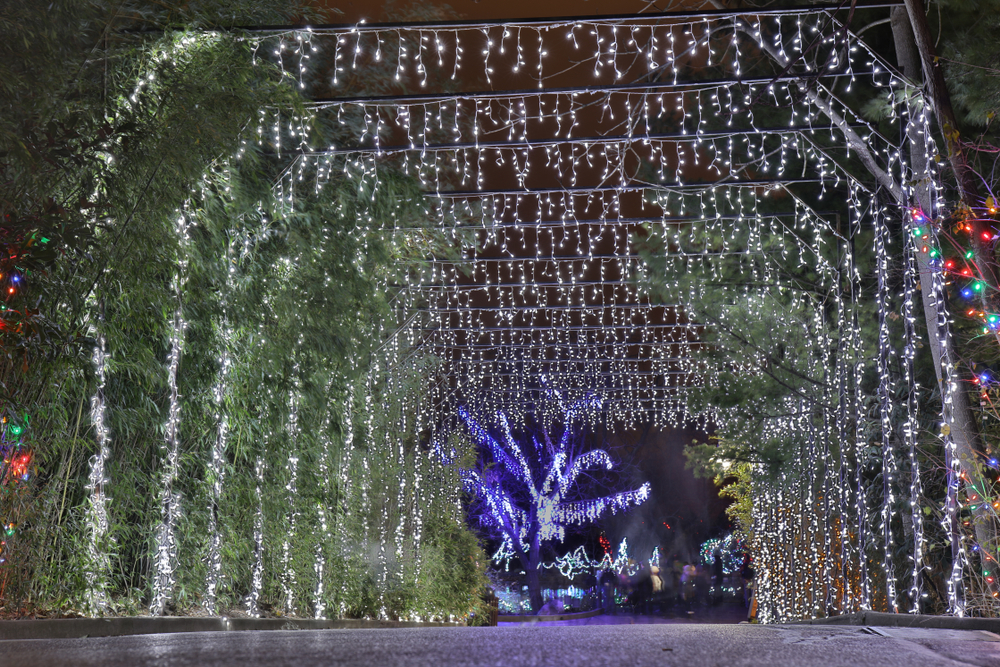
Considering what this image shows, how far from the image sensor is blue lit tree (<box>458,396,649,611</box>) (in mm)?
23406

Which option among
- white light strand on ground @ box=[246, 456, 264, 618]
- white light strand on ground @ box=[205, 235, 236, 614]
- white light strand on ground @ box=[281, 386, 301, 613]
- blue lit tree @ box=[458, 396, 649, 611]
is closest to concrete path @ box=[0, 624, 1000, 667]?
white light strand on ground @ box=[205, 235, 236, 614]

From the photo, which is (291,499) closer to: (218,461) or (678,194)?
(218,461)

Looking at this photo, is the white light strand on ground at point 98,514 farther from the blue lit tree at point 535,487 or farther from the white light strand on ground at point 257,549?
the blue lit tree at point 535,487

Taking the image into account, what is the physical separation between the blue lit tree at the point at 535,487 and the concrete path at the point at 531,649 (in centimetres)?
1877

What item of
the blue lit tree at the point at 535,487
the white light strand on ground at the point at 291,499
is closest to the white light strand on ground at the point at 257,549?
the white light strand on ground at the point at 291,499

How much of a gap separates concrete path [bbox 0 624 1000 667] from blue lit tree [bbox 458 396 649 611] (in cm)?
1877

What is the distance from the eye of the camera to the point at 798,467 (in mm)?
12906

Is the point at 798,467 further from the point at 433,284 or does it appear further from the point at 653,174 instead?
the point at 433,284

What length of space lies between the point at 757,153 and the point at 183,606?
7225 millimetres

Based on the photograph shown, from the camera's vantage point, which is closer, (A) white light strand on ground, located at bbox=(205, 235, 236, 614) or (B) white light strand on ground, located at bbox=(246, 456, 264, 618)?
(A) white light strand on ground, located at bbox=(205, 235, 236, 614)

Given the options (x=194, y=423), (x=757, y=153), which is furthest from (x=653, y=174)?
(x=194, y=423)

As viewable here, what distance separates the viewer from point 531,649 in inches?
127

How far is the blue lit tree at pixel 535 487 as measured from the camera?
76.8ft

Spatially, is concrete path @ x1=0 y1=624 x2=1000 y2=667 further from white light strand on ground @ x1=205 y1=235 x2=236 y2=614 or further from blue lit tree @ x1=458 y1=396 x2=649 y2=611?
blue lit tree @ x1=458 y1=396 x2=649 y2=611
